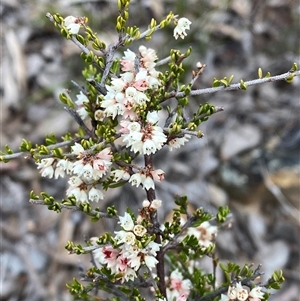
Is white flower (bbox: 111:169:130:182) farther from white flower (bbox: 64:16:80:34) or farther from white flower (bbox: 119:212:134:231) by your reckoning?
white flower (bbox: 64:16:80:34)

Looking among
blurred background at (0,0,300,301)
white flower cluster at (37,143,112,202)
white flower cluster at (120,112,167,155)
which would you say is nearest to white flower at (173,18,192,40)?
white flower cluster at (120,112,167,155)

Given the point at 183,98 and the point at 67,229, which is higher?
the point at 183,98

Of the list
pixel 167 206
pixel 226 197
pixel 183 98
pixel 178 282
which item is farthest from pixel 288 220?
pixel 183 98

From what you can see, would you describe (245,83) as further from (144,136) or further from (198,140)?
(198,140)

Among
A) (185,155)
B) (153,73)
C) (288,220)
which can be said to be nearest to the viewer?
(153,73)

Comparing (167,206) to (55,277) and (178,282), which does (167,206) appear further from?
(178,282)

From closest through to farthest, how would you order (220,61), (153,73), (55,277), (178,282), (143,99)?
1. (143,99)
2. (153,73)
3. (178,282)
4. (55,277)
5. (220,61)

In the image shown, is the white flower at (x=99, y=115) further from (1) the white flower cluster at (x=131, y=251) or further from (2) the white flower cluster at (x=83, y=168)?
(1) the white flower cluster at (x=131, y=251)
